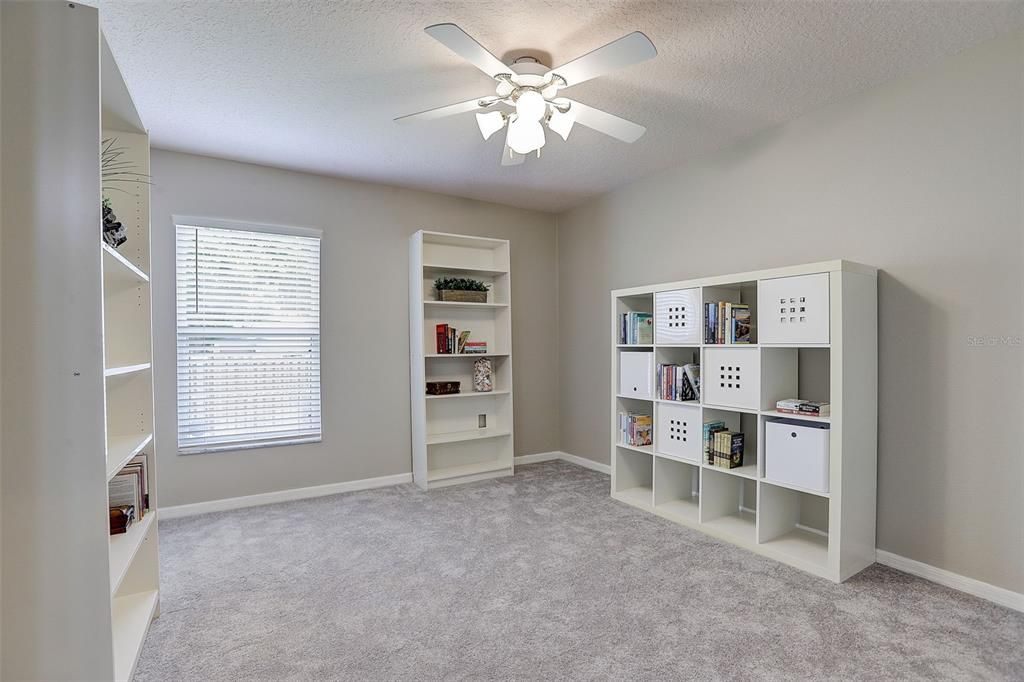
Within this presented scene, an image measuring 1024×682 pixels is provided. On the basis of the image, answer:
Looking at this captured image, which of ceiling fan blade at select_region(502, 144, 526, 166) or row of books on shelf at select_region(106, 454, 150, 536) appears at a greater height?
ceiling fan blade at select_region(502, 144, 526, 166)

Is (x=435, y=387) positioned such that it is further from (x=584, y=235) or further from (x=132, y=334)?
(x=132, y=334)

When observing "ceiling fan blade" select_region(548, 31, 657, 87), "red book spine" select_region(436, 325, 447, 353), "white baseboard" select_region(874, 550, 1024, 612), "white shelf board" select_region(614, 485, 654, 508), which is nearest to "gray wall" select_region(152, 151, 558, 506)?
"red book spine" select_region(436, 325, 447, 353)

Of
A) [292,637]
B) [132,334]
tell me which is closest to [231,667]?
[292,637]

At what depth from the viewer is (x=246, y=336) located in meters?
3.74

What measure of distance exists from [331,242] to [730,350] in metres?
3.03

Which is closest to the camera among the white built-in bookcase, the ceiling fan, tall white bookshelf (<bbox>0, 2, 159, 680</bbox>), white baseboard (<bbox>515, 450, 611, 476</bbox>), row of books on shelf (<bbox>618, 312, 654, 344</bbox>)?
tall white bookshelf (<bbox>0, 2, 159, 680</bbox>)

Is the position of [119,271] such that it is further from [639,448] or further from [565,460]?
[565,460]

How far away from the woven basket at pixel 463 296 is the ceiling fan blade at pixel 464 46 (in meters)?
2.30

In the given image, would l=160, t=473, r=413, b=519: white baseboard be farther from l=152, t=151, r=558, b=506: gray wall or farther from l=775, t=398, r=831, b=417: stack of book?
l=775, t=398, r=831, b=417: stack of book

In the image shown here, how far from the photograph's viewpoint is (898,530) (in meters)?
2.60

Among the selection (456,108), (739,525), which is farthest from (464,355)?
(739,525)

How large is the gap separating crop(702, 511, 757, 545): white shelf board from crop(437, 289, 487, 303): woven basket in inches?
96.2

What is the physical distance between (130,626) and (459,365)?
9.55ft

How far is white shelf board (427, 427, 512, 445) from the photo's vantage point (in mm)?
4234
